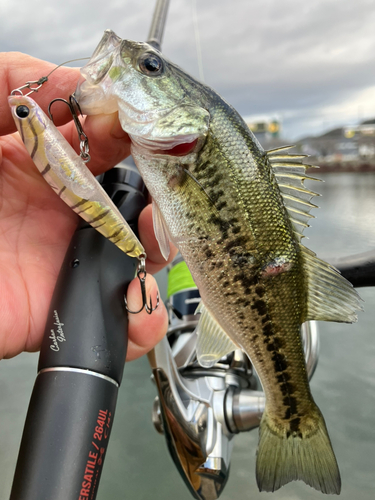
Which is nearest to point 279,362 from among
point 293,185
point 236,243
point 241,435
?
point 236,243

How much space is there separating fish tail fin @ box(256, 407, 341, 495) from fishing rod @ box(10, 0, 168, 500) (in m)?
0.44

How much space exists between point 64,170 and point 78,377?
0.47m

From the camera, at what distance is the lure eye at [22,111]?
75 centimetres

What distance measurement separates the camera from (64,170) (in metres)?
0.79

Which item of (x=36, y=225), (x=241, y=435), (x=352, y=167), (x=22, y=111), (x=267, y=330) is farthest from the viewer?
(x=352, y=167)

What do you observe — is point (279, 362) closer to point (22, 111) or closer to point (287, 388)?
point (287, 388)

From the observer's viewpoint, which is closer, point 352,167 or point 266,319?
point 266,319

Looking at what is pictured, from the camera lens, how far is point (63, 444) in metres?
0.79

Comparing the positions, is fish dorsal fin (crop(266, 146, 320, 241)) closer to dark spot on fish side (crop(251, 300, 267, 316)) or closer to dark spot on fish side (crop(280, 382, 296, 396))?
dark spot on fish side (crop(251, 300, 267, 316))

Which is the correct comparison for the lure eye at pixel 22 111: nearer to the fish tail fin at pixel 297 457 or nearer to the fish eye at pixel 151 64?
the fish eye at pixel 151 64

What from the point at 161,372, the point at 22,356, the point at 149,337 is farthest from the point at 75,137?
the point at 22,356

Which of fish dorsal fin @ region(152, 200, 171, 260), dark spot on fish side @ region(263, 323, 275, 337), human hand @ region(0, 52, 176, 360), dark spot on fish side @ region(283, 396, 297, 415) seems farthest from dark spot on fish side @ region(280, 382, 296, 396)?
fish dorsal fin @ region(152, 200, 171, 260)

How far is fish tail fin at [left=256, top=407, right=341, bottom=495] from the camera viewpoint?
97 centimetres

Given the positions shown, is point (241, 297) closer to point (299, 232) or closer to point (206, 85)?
point (299, 232)
